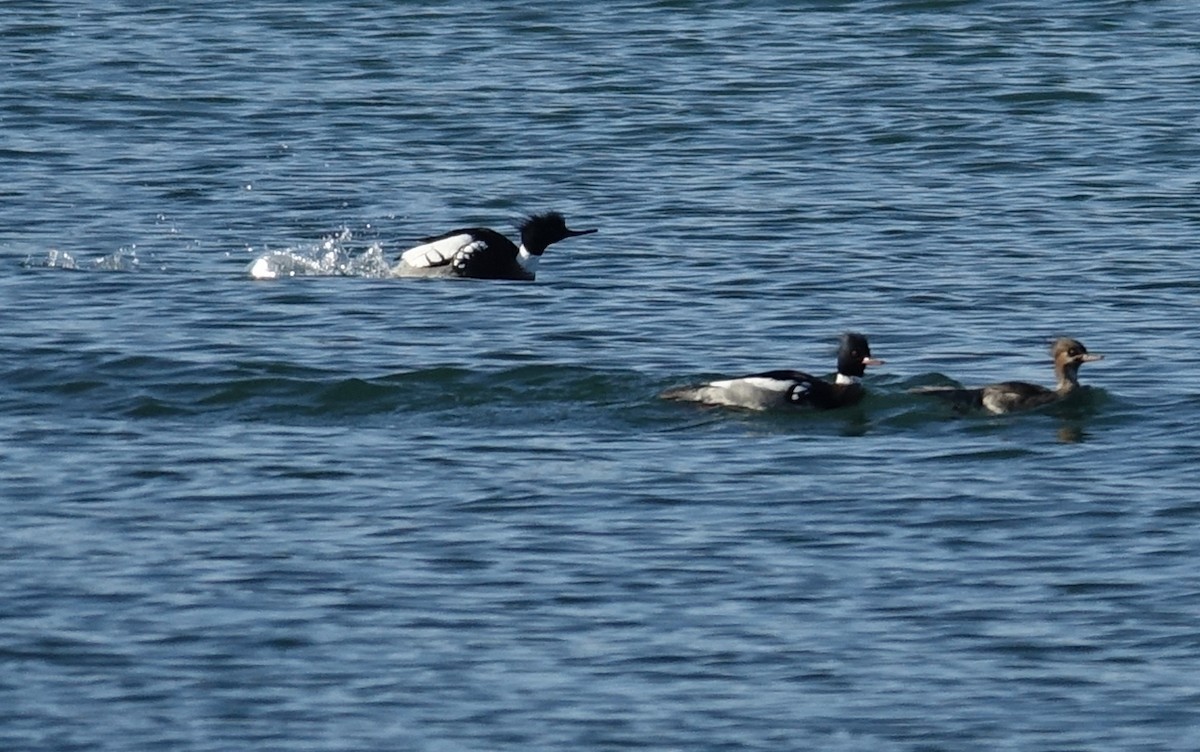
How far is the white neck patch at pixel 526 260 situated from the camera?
20469 millimetres

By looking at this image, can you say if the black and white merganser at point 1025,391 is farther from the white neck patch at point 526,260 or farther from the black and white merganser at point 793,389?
the white neck patch at point 526,260

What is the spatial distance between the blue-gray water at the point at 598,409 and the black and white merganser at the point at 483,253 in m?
0.19

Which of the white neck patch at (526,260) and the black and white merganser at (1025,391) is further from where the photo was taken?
the white neck patch at (526,260)

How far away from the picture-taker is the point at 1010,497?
13.7 meters

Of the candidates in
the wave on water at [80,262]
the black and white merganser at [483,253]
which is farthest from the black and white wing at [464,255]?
the wave on water at [80,262]

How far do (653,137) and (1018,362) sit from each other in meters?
9.17

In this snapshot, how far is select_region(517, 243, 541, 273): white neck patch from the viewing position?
67.2 ft

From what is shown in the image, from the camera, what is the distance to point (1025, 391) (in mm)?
15484

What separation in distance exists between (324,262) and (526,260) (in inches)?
57.1

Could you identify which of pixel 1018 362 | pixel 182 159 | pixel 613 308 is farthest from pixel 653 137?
pixel 1018 362

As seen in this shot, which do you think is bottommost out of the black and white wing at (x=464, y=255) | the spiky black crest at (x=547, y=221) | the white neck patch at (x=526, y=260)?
the white neck patch at (x=526, y=260)

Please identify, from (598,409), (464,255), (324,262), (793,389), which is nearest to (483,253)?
(464,255)

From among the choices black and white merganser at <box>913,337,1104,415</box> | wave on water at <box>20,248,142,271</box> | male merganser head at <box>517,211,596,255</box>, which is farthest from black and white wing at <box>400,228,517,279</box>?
black and white merganser at <box>913,337,1104,415</box>

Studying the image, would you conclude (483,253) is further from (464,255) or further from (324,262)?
(324,262)
